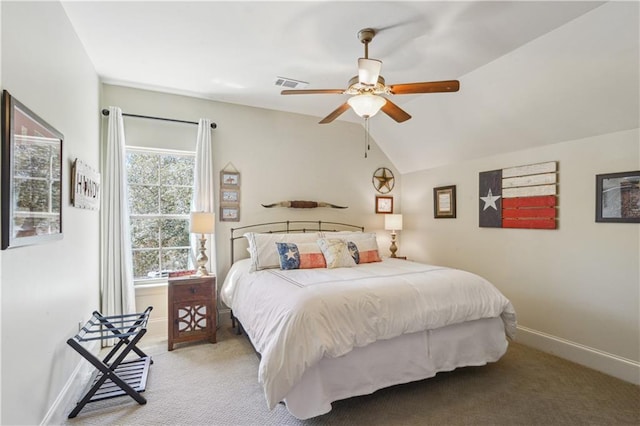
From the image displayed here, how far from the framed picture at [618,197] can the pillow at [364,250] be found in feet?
6.82

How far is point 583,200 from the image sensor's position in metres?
2.83

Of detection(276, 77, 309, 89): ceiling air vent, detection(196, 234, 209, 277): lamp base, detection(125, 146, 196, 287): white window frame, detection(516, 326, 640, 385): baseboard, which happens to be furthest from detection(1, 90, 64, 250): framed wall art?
detection(516, 326, 640, 385): baseboard

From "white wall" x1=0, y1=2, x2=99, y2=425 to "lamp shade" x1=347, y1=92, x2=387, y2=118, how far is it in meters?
1.93

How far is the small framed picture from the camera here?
3846mm

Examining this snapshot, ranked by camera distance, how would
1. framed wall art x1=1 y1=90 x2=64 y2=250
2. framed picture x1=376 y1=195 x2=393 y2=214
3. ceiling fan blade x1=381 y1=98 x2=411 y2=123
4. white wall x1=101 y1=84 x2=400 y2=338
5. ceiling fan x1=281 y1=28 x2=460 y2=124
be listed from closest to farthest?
framed wall art x1=1 y1=90 x2=64 y2=250 < ceiling fan x1=281 y1=28 x2=460 y2=124 < ceiling fan blade x1=381 y1=98 x2=411 y2=123 < white wall x1=101 y1=84 x2=400 y2=338 < framed picture x1=376 y1=195 x2=393 y2=214

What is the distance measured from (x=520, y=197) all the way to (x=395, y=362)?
237cm

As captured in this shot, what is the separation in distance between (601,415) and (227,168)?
4.06m

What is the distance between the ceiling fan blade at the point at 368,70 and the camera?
204cm

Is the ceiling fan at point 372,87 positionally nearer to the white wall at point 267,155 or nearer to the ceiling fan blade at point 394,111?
the ceiling fan blade at point 394,111

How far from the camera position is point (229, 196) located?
12.7 feet

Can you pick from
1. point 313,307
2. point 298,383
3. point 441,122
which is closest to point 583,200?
point 441,122

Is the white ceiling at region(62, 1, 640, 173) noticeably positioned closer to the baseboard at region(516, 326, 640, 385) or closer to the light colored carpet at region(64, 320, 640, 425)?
the baseboard at region(516, 326, 640, 385)

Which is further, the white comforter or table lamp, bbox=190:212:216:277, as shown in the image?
table lamp, bbox=190:212:216:277

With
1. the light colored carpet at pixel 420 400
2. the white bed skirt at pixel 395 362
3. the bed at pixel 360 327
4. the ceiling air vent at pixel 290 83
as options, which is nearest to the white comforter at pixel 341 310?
the bed at pixel 360 327
